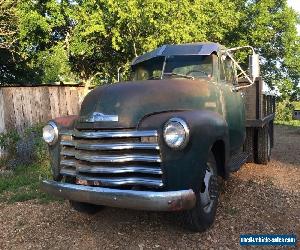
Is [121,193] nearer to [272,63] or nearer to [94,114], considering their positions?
[94,114]

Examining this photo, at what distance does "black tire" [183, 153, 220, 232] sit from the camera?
4.42m

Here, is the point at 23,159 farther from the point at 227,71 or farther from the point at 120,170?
the point at 120,170

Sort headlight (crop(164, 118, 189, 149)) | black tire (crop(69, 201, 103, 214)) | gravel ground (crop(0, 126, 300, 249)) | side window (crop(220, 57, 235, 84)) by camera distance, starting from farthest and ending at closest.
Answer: side window (crop(220, 57, 235, 84)) < black tire (crop(69, 201, 103, 214)) < gravel ground (crop(0, 126, 300, 249)) < headlight (crop(164, 118, 189, 149))

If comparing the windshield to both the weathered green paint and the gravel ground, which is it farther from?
the gravel ground

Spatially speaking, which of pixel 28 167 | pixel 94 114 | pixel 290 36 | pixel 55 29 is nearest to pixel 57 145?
pixel 94 114

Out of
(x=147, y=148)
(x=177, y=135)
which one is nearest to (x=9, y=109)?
(x=147, y=148)

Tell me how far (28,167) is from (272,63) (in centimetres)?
2673

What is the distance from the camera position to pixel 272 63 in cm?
3209

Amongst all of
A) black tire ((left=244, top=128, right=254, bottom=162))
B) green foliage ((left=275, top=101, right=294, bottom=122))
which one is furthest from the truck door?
green foliage ((left=275, top=101, right=294, bottom=122))

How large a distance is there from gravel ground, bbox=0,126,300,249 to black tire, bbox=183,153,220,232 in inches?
5.4

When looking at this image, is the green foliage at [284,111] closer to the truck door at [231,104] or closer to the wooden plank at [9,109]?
the wooden plank at [9,109]

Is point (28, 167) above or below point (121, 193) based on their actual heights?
below

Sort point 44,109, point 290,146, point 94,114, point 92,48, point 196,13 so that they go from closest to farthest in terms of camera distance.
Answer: point 94,114 → point 44,109 → point 290,146 → point 196,13 → point 92,48

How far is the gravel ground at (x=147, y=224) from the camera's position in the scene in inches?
178
